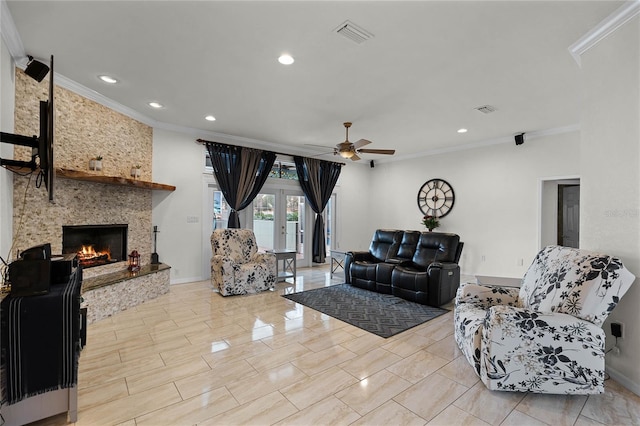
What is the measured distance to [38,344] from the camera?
1.77 m

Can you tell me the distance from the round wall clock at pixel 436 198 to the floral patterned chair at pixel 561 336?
15.2ft

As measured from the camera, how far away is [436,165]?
23.1ft

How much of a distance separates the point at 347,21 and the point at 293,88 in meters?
1.40

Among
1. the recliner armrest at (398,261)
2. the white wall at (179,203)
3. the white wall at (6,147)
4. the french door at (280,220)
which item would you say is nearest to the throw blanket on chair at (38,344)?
the white wall at (6,147)

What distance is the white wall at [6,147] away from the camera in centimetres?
270

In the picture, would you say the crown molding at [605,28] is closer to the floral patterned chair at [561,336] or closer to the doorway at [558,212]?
the floral patterned chair at [561,336]

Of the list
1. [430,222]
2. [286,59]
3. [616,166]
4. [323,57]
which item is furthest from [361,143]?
[430,222]

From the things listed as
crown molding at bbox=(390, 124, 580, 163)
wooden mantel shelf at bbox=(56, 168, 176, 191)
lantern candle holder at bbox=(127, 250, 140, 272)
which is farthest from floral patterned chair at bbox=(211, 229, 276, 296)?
crown molding at bbox=(390, 124, 580, 163)

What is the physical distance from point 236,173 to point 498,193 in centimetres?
516

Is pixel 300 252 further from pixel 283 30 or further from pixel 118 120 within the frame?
pixel 283 30

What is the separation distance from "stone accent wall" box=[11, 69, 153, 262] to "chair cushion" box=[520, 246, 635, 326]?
4.77 m

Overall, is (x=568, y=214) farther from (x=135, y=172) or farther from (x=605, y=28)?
(x=135, y=172)

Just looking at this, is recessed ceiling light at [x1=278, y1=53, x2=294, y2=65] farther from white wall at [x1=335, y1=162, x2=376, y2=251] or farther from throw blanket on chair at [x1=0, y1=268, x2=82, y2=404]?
white wall at [x1=335, y1=162, x2=376, y2=251]

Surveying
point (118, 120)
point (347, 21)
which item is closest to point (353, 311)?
point (347, 21)
